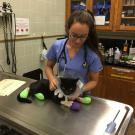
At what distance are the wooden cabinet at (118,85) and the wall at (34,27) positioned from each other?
90 cm

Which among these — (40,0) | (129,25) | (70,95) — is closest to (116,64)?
(129,25)

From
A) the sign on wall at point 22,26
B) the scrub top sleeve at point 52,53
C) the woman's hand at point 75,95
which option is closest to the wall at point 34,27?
the sign on wall at point 22,26

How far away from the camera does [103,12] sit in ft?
8.67

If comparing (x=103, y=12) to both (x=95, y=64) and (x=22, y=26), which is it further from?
(x=95, y=64)

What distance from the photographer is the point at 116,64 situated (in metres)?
2.45

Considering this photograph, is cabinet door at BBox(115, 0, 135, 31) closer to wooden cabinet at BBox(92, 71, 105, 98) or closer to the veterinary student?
wooden cabinet at BBox(92, 71, 105, 98)

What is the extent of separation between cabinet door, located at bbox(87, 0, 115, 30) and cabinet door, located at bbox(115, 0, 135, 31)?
91 millimetres

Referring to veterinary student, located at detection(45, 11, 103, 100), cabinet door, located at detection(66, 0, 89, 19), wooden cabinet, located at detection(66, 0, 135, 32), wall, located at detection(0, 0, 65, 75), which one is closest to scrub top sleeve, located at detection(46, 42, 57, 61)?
veterinary student, located at detection(45, 11, 103, 100)

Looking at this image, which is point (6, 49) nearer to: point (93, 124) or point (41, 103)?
point (41, 103)

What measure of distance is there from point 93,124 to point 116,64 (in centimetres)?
169

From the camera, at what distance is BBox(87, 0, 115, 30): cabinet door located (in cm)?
254

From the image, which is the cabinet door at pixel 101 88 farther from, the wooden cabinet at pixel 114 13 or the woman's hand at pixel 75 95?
the woman's hand at pixel 75 95

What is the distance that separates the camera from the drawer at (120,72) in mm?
2375

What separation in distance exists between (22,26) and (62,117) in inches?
56.8
